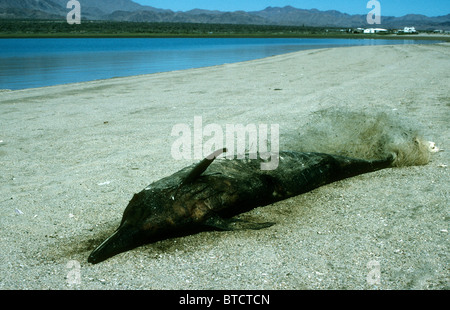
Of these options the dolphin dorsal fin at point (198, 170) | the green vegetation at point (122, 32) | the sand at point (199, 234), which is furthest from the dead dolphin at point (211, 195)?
the green vegetation at point (122, 32)

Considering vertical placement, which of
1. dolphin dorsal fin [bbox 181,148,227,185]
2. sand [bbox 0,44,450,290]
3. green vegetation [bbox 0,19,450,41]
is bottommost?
sand [bbox 0,44,450,290]

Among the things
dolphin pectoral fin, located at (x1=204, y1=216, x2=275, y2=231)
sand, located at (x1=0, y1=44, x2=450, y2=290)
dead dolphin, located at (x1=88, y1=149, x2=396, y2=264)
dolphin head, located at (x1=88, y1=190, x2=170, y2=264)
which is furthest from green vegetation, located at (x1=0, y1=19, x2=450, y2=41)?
dolphin head, located at (x1=88, y1=190, x2=170, y2=264)

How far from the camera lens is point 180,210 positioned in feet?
12.3

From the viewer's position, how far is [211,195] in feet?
12.9

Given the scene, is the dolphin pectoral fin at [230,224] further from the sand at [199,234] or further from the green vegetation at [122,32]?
the green vegetation at [122,32]

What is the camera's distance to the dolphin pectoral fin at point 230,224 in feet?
12.5

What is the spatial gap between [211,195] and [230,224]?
0.37 m

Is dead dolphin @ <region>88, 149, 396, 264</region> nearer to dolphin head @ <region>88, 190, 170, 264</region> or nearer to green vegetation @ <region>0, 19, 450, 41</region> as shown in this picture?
dolphin head @ <region>88, 190, 170, 264</region>

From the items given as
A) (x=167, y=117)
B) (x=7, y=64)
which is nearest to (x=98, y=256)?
(x=167, y=117)

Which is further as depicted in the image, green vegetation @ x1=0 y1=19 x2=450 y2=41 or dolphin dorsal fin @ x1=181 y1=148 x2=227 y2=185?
green vegetation @ x1=0 y1=19 x2=450 y2=41

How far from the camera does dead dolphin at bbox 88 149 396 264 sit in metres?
3.59
